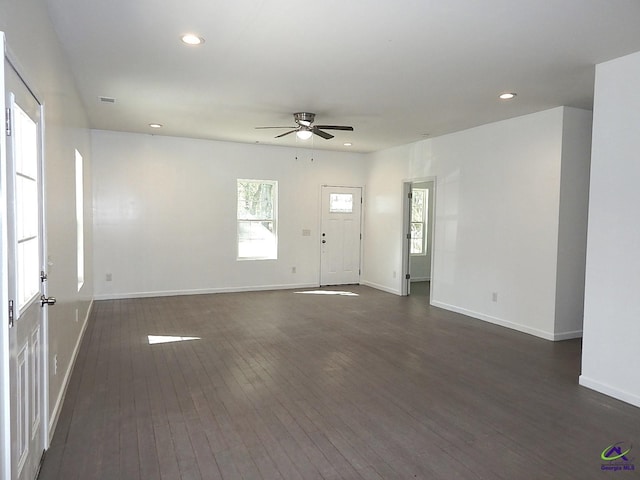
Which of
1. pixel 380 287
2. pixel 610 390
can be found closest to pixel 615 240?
pixel 610 390

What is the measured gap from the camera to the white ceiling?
267 centimetres

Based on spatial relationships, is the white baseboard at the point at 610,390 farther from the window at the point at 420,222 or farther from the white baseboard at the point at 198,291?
the window at the point at 420,222

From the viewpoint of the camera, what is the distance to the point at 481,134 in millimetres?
5844

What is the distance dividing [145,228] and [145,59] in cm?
394

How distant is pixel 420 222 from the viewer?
9.45 meters

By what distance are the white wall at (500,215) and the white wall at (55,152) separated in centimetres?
490

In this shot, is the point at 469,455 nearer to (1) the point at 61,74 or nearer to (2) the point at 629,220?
(2) the point at 629,220

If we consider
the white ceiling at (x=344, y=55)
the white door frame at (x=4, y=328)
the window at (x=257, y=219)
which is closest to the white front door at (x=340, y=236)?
the window at (x=257, y=219)

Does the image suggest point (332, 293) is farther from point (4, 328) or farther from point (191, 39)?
point (4, 328)

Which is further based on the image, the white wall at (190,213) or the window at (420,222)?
the window at (420,222)

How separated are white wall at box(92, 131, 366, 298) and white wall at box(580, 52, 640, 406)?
527 centimetres

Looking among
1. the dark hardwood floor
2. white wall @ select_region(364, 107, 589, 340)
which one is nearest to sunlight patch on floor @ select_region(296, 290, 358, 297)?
white wall @ select_region(364, 107, 589, 340)

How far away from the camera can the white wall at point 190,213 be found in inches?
267

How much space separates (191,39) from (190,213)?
4.47 meters
